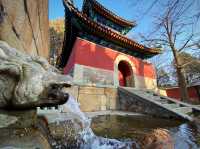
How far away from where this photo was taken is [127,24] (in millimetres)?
13656

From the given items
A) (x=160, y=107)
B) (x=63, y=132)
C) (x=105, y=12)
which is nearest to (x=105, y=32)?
(x=105, y=12)

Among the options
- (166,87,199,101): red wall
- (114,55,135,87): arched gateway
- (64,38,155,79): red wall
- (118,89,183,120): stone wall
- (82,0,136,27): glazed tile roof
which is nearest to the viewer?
(118,89,183,120): stone wall

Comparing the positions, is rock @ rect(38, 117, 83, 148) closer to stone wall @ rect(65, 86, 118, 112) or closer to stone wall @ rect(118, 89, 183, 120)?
stone wall @ rect(118, 89, 183, 120)

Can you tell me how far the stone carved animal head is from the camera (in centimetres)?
119

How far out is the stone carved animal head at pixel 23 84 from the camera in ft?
3.91

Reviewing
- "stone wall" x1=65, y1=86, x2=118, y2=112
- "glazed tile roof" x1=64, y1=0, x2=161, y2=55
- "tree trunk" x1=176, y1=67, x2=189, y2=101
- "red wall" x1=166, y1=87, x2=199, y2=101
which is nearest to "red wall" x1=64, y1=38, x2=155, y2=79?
"glazed tile roof" x1=64, y1=0, x2=161, y2=55

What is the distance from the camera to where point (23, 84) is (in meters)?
1.19

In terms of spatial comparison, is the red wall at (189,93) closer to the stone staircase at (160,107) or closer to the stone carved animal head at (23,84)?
the stone staircase at (160,107)

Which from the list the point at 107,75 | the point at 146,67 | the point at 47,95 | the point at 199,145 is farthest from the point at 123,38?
the point at 47,95

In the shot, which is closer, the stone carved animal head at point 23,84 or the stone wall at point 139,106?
the stone carved animal head at point 23,84

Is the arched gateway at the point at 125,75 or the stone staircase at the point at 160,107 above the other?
the arched gateway at the point at 125,75

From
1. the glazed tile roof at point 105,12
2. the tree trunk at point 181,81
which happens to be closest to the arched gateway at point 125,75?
the tree trunk at point 181,81

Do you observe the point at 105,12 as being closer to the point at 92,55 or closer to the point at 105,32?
the point at 105,32

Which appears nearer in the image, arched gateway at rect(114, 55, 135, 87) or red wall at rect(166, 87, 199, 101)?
arched gateway at rect(114, 55, 135, 87)
